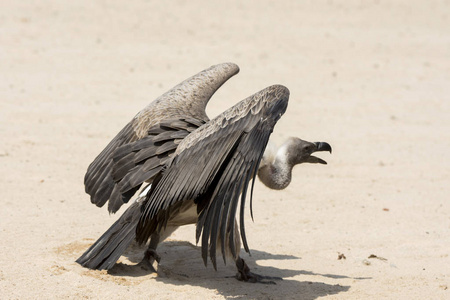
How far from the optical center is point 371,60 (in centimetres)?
1614

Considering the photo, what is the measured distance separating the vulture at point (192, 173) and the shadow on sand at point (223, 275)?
0.55 feet

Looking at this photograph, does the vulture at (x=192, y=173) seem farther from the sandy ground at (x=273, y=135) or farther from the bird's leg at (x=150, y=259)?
the sandy ground at (x=273, y=135)

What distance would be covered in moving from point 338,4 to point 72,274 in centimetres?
1684

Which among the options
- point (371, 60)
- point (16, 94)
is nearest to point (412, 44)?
point (371, 60)

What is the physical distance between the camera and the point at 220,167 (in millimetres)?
5012

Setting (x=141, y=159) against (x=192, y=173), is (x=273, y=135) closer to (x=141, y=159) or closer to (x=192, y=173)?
(x=141, y=159)

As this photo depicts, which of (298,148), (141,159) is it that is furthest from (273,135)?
(141,159)

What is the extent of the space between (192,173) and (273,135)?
19.7 ft

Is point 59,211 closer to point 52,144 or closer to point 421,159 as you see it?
point 52,144

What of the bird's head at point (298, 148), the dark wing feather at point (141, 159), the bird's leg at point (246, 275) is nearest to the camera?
the dark wing feather at point (141, 159)

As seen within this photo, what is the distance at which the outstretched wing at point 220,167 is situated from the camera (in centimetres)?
486

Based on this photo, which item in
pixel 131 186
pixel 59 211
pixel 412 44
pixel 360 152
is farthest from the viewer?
pixel 412 44

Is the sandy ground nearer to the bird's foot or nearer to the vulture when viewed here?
the bird's foot

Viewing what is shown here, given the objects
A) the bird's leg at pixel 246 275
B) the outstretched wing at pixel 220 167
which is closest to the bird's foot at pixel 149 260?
the outstretched wing at pixel 220 167
